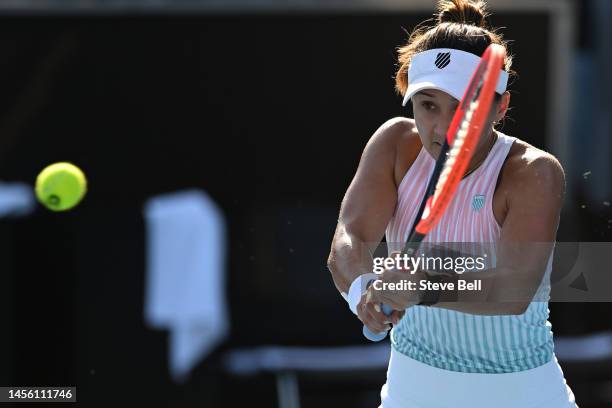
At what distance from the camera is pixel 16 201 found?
501cm

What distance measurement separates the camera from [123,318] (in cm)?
500

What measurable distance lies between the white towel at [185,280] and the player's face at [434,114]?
2636 millimetres

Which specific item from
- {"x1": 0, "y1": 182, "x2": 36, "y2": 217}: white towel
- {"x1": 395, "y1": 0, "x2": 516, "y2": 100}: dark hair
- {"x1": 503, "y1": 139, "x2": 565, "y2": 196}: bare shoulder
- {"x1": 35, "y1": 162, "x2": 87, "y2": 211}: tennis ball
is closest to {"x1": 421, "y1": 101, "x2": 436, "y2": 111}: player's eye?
{"x1": 395, "y1": 0, "x2": 516, "y2": 100}: dark hair

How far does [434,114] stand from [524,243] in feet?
1.19

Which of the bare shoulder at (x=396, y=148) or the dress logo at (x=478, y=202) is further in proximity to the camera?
the bare shoulder at (x=396, y=148)

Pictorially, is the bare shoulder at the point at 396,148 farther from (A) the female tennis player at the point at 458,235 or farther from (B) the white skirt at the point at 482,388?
(B) the white skirt at the point at 482,388

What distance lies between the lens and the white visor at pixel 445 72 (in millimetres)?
2441

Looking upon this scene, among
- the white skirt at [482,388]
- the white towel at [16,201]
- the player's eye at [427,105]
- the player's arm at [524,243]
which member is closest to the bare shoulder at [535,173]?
the player's arm at [524,243]

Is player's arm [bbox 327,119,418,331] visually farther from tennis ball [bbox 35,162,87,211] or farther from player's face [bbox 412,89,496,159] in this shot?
tennis ball [bbox 35,162,87,211]

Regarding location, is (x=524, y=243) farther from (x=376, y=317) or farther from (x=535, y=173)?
(x=376, y=317)

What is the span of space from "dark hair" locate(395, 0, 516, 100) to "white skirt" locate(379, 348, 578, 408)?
68cm

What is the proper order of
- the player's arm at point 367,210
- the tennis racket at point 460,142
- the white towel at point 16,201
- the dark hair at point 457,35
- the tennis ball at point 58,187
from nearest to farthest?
the tennis racket at point 460,142, the dark hair at point 457,35, the player's arm at point 367,210, the tennis ball at point 58,187, the white towel at point 16,201

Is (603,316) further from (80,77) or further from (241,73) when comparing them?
(80,77)

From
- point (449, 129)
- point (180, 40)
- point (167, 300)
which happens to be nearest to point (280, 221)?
point (167, 300)
